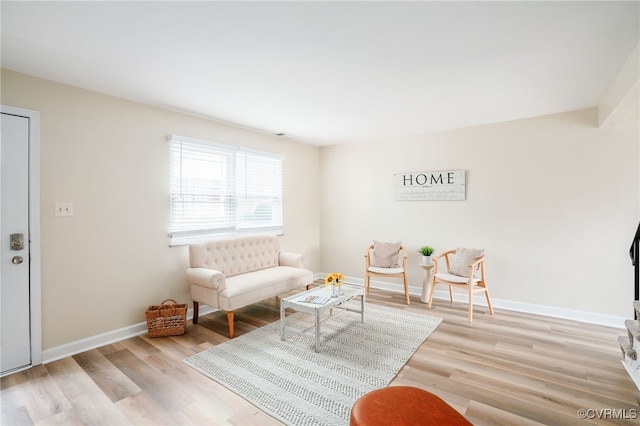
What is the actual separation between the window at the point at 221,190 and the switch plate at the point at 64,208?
0.96 meters

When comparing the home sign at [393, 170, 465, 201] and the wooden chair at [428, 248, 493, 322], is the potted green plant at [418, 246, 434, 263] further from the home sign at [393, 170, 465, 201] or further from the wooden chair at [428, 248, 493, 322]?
the home sign at [393, 170, 465, 201]

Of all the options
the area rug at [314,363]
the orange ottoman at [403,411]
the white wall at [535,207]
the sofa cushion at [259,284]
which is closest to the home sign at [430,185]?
the white wall at [535,207]

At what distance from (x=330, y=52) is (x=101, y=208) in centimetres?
268

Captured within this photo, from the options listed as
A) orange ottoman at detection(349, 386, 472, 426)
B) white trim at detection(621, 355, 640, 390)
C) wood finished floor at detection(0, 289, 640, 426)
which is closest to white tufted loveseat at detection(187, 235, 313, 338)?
wood finished floor at detection(0, 289, 640, 426)

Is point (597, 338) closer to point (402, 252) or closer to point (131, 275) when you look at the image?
point (402, 252)

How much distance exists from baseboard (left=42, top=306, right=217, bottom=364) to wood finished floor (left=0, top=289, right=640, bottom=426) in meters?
0.09

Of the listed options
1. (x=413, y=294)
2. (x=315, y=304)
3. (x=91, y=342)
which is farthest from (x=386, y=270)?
(x=91, y=342)

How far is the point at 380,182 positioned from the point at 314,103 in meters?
2.20

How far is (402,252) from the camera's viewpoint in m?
4.81

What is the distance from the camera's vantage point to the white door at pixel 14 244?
8.13 ft

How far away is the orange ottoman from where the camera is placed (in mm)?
1299

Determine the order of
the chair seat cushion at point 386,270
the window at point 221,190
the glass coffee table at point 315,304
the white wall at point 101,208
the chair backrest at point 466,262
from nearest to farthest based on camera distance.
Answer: the white wall at point 101,208, the glass coffee table at point 315,304, the window at point 221,190, the chair backrest at point 466,262, the chair seat cushion at point 386,270

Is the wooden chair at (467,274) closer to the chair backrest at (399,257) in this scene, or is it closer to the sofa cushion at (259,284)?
the chair backrest at (399,257)

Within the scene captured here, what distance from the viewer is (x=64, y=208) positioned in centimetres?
281
